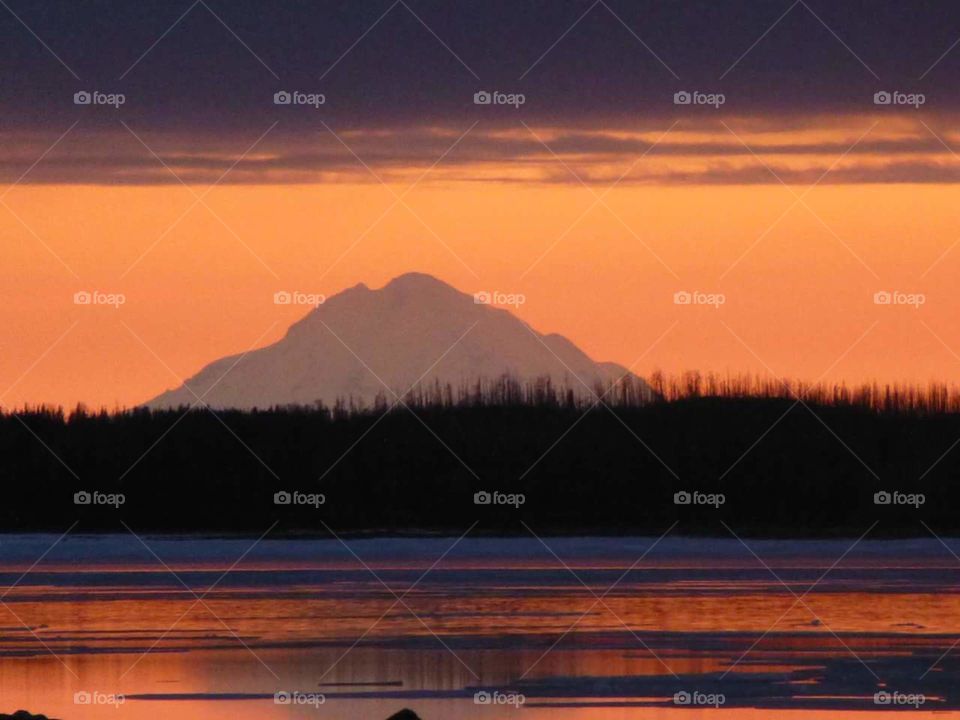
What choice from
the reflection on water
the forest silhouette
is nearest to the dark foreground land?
the forest silhouette

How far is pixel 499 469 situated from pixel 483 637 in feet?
72.3

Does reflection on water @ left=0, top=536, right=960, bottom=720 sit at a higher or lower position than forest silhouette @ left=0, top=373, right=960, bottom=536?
lower

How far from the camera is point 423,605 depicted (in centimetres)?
2059

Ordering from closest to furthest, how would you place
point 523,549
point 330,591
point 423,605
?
point 423,605 < point 330,591 < point 523,549

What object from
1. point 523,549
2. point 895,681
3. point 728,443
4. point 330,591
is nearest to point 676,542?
point 523,549

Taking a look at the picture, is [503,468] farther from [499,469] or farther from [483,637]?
[483,637]

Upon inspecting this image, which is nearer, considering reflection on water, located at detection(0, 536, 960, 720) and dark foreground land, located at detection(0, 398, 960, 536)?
reflection on water, located at detection(0, 536, 960, 720)

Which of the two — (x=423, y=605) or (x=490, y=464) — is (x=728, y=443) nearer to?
(x=490, y=464)

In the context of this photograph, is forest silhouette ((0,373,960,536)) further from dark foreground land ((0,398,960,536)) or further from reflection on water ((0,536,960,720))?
reflection on water ((0,536,960,720))

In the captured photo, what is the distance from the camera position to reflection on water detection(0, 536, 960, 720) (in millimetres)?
14578

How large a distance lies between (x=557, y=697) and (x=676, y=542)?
1819 centimetres

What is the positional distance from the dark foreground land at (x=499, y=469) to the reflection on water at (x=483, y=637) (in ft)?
32.6

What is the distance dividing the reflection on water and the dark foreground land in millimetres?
9949

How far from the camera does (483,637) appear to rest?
17.7 m
